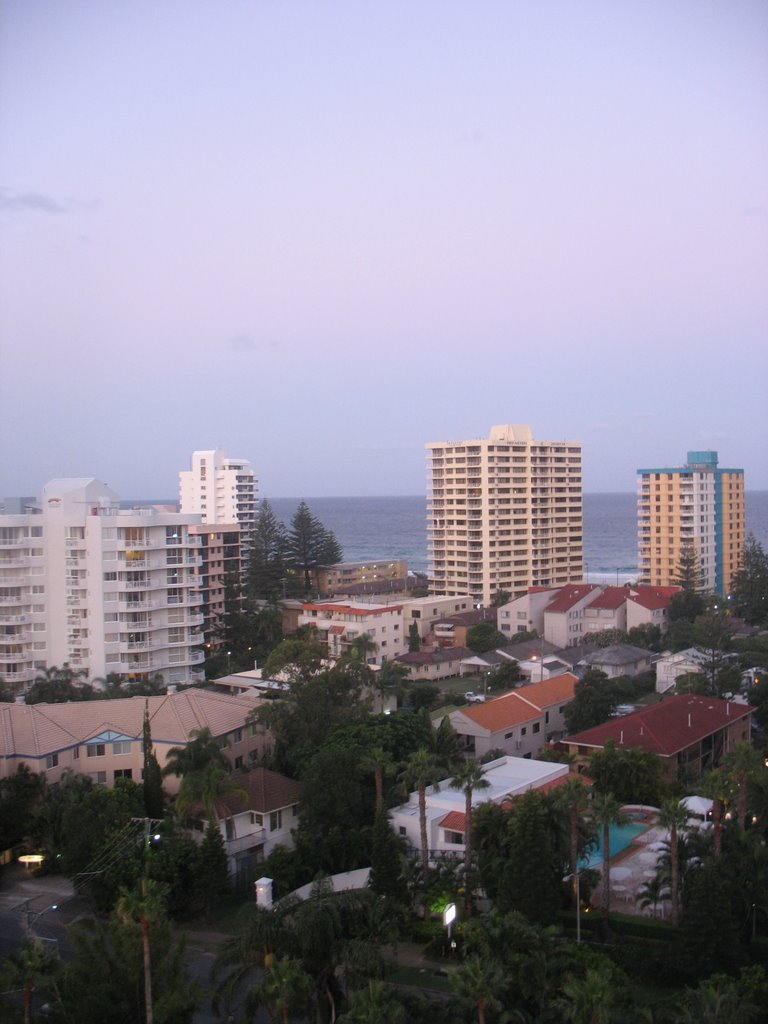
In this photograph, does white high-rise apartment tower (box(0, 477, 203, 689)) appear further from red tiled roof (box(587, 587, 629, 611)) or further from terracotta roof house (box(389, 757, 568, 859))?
red tiled roof (box(587, 587, 629, 611))

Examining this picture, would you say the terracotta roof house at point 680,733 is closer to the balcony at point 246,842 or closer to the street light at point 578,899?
the street light at point 578,899

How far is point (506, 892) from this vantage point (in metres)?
12.6

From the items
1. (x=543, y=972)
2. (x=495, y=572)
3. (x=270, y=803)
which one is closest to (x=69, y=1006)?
(x=543, y=972)

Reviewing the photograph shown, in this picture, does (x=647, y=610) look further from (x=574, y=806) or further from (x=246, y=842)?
(x=574, y=806)

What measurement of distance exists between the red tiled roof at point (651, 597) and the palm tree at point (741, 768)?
2057 cm

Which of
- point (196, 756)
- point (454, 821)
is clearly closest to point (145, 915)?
point (454, 821)

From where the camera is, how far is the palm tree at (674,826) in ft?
40.5

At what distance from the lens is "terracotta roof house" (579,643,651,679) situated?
91.4ft

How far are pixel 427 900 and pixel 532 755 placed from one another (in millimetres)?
8839

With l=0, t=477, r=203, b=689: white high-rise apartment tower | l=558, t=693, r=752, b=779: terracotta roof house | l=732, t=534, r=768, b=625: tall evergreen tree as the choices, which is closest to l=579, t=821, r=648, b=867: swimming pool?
l=558, t=693, r=752, b=779: terracotta roof house

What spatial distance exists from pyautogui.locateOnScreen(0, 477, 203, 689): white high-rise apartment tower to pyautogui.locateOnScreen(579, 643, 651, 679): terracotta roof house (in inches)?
474

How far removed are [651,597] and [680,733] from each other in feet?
54.3

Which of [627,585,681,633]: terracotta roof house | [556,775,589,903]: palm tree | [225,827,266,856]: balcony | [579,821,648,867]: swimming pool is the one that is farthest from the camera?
[627,585,681,633]: terracotta roof house

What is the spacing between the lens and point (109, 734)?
18156 mm
